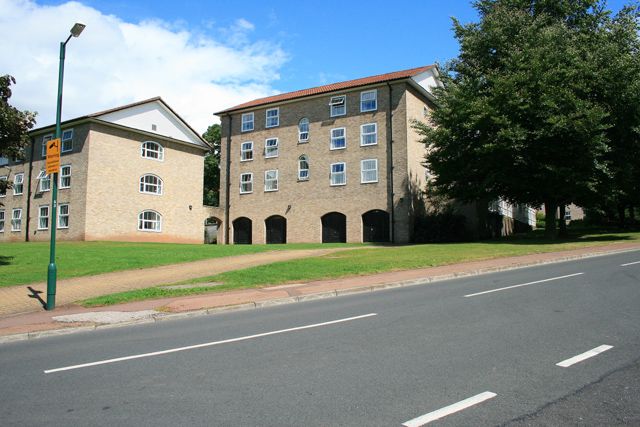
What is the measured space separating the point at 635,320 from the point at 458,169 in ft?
73.7

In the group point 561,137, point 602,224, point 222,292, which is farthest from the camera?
point 602,224

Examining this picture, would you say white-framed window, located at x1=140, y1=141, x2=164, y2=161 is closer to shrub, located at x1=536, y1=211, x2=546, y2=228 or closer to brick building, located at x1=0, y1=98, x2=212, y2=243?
brick building, located at x1=0, y1=98, x2=212, y2=243

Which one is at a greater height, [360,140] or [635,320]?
[360,140]

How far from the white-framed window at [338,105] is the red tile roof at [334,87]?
668mm

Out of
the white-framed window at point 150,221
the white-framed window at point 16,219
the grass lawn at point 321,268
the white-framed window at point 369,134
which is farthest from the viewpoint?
the white-framed window at point 16,219

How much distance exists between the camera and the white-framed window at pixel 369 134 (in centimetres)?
3412

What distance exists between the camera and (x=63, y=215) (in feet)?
113

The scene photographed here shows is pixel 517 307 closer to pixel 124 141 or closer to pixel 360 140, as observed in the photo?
pixel 360 140

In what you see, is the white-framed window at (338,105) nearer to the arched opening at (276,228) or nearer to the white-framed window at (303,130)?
the white-framed window at (303,130)

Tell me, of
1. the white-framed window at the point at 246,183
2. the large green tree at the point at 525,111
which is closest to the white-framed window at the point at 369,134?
the large green tree at the point at 525,111

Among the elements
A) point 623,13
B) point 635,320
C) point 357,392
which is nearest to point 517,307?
point 635,320

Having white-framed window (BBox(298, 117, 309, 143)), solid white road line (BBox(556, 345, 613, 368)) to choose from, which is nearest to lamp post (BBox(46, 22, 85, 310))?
solid white road line (BBox(556, 345, 613, 368))

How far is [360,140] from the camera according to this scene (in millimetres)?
34625

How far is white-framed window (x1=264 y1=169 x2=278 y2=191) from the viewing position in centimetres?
3810
